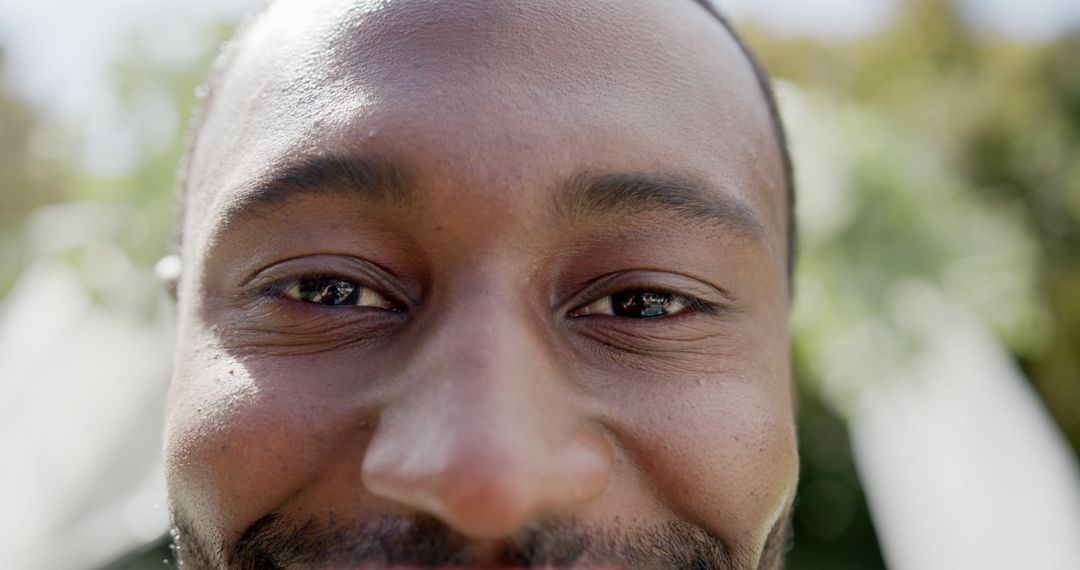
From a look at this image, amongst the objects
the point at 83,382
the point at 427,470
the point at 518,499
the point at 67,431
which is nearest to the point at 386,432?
→ the point at 427,470

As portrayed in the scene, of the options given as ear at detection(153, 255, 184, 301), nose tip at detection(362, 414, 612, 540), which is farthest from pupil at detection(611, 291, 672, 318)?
ear at detection(153, 255, 184, 301)

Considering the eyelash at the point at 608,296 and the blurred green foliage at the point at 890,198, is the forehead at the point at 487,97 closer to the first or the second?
the eyelash at the point at 608,296

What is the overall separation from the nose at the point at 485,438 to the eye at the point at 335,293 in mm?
154

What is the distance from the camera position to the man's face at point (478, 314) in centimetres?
124

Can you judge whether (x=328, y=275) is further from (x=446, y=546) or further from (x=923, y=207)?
(x=923, y=207)

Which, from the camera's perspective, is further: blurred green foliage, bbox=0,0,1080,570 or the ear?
blurred green foliage, bbox=0,0,1080,570

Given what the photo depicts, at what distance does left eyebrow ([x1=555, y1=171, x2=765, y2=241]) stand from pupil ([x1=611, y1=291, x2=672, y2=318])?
0.46 ft

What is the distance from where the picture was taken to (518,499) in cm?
119

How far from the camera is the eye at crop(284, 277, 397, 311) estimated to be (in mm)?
1438

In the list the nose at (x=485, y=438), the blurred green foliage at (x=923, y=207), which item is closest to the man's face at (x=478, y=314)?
the nose at (x=485, y=438)

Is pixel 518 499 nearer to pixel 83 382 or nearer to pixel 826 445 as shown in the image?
pixel 83 382

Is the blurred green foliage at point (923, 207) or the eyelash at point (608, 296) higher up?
the blurred green foliage at point (923, 207)

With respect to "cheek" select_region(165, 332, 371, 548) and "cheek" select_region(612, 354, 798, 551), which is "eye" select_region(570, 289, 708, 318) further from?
"cheek" select_region(165, 332, 371, 548)

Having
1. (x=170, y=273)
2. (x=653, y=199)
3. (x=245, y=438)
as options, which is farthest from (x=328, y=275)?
(x=170, y=273)
